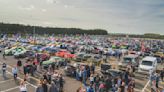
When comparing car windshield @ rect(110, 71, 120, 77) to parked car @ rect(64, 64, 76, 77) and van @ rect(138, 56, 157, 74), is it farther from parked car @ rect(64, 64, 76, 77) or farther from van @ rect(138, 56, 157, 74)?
van @ rect(138, 56, 157, 74)

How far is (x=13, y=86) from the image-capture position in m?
17.8

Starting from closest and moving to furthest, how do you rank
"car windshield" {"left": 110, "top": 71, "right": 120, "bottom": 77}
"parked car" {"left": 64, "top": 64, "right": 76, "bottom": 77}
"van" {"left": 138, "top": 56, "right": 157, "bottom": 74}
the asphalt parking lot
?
the asphalt parking lot → "car windshield" {"left": 110, "top": 71, "right": 120, "bottom": 77} → "parked car" {"left": 64, "top": 64, "right": 76, "bottom": 77} → "van" {"left": 138, "top": 56, "right": 157, "bottom": 74}

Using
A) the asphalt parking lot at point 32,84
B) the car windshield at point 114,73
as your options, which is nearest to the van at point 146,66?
the asphalt parking lot at point 32,84

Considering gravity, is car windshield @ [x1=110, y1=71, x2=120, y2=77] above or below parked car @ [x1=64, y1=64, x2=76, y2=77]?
above

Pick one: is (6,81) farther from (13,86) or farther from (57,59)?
(57,59)

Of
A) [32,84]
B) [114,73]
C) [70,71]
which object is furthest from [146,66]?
[32,84]

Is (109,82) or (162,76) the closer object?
(109,82)

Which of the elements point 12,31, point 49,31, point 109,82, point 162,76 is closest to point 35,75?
point 109,82

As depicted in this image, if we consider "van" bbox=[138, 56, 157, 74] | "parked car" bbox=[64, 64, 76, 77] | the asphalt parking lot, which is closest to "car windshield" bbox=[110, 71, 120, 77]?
the asphalt parking lot

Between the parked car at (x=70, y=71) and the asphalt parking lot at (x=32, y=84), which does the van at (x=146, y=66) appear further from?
the parked car at (x=70, y=71)

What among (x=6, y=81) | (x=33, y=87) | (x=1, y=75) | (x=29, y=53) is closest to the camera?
(x=33, y=87)

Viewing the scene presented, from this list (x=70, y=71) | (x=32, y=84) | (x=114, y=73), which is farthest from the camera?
(x=70, y=71)

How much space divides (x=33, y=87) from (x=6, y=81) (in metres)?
3.21

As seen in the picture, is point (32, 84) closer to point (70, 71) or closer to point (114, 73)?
point (70, 71)
